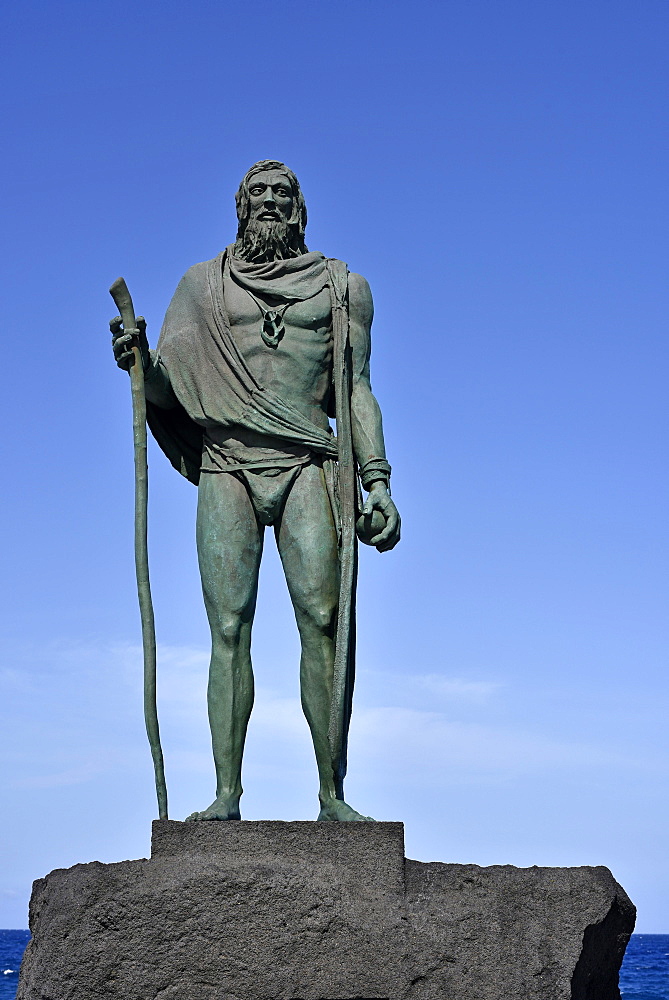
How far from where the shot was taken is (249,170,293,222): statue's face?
779 cm

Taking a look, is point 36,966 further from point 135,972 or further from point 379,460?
point 379,460

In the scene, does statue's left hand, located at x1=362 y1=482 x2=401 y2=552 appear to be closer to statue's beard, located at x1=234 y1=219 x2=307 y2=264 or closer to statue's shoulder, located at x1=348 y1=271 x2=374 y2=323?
statue's shoulder, located at x1=348 y1=271 x2=374 y2=323

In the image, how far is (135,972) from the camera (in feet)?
20.4

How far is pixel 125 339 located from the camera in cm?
741

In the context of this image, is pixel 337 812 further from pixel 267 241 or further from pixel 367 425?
pixel 267 241

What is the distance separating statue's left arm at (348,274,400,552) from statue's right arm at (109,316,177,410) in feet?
3.28

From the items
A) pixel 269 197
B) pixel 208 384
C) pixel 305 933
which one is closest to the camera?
pixel 305 933

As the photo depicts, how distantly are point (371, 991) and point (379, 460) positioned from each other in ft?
8.75

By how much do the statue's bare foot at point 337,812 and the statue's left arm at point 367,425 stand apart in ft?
4.28

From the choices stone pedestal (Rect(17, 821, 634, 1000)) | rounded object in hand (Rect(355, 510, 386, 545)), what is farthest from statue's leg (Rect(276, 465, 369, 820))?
stone pedestal (Rect(17, 821, 634, 1000))

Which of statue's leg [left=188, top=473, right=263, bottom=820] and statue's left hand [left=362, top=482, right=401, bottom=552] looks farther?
statue's left hand [left=362, top=482, right=401, bottom=552]

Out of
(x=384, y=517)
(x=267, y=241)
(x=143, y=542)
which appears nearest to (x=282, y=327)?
(x=267, y=241)

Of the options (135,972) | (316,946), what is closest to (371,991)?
(316,946)

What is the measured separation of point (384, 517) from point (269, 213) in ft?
5.85
